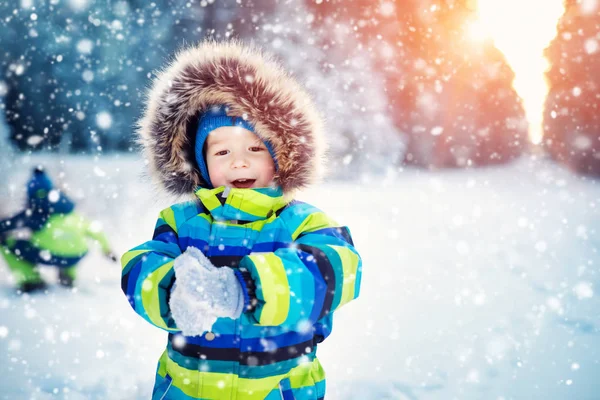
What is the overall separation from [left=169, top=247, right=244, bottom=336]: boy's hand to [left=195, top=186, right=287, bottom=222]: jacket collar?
36cm

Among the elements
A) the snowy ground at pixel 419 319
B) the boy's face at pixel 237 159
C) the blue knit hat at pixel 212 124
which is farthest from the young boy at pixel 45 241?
the boy's face at pixel 237 159

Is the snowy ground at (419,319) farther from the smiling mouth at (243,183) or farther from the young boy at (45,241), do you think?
the smiling mouth at (243,183)

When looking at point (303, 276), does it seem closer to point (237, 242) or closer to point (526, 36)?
point (237, 242)

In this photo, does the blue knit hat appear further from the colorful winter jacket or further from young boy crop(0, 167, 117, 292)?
young boy crop(0, 167, 117, 292)

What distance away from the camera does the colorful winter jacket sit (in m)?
1.21

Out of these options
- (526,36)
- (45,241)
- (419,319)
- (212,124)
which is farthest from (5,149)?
(526,36)

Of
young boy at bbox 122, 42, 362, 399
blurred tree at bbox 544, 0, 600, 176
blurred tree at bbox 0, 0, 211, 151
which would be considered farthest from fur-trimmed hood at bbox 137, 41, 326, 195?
blurred tree at bbox 544, 0, 600, 176

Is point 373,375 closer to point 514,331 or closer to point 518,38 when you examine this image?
point 514,331

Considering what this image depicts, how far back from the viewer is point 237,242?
148 cm

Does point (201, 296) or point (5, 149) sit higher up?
point (5, 149)

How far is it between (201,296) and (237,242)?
394 mm

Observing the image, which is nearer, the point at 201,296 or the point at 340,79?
the point at 201,296

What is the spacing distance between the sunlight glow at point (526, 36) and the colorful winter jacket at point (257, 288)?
935 centimetres

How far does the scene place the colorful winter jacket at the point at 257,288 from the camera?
1.21 meters
